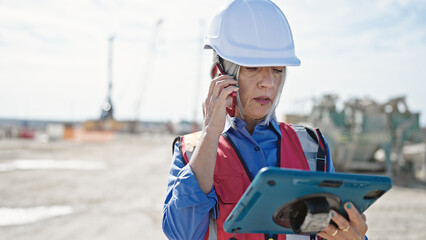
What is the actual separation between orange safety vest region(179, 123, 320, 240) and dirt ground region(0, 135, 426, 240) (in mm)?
4903

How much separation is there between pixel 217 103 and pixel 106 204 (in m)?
7.45

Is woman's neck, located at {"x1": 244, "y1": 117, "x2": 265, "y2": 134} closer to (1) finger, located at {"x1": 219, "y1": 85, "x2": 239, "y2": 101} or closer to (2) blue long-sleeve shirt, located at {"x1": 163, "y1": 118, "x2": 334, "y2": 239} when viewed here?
(2) blue long-sleeve shirt, located at {"x1": 163, "y1": 118, "x2": 334, "y2": 239}

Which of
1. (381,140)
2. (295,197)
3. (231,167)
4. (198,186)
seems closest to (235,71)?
(231,167)

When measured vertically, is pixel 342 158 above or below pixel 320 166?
below

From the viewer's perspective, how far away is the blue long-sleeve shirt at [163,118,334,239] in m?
1.46

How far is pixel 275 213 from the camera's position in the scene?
1291 millimetres

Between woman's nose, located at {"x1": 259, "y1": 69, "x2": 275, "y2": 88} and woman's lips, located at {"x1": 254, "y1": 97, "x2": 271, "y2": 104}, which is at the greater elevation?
woman's nose, located at {"x1": 259, "y1": 69, "x2": 275, "y2": 88}

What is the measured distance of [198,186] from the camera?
146 cm

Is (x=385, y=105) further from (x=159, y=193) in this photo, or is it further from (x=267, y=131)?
(x=267, y=131)

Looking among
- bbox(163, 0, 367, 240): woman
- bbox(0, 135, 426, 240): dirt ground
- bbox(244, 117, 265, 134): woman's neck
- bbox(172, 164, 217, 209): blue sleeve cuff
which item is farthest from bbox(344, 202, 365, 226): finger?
bbox(0, 135, 426, 240): dirt ground

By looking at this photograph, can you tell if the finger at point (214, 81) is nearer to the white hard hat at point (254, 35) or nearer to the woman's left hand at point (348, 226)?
the white hard hat at point (254, 35)

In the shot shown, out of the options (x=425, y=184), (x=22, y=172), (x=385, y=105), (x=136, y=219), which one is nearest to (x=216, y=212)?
(x=136, y=219)

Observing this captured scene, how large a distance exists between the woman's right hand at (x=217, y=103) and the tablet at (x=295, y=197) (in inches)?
14.5

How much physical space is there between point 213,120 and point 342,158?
14.1m
